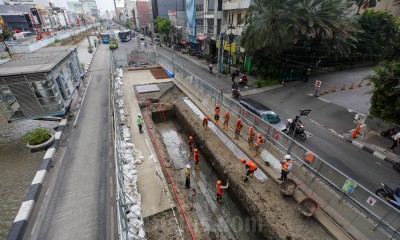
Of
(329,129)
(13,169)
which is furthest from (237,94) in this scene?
(13,169)

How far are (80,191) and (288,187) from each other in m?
10.3

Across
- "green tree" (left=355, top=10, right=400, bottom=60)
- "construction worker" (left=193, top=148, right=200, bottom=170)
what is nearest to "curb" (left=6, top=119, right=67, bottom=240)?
Answer: "construction worker" (left=193, top=148, right=200, bottom=170)

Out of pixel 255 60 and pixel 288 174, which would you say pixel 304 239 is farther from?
pixel 255 60

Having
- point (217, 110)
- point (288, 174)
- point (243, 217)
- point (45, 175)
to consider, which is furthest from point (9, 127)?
point (288, 174)

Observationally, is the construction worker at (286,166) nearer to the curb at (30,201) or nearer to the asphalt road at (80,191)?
the asphalt road at (80,191)

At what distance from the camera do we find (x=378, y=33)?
28.9m

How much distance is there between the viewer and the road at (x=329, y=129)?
10.9 metres

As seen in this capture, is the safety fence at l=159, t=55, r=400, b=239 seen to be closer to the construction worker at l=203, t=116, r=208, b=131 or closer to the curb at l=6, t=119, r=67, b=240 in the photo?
the construction worker at l=203, t=116, r=208, b=131

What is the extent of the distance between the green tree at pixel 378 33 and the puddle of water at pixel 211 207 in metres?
31.1

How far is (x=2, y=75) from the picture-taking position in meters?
11.6

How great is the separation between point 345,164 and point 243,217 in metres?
7.17

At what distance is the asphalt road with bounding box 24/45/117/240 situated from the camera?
7855mm

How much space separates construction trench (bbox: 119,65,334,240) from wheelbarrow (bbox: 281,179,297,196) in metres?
0.43

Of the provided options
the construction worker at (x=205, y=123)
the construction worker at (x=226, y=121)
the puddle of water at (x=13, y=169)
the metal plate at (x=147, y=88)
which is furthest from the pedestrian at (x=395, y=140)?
the puddle of water at (x=13, y=169)
